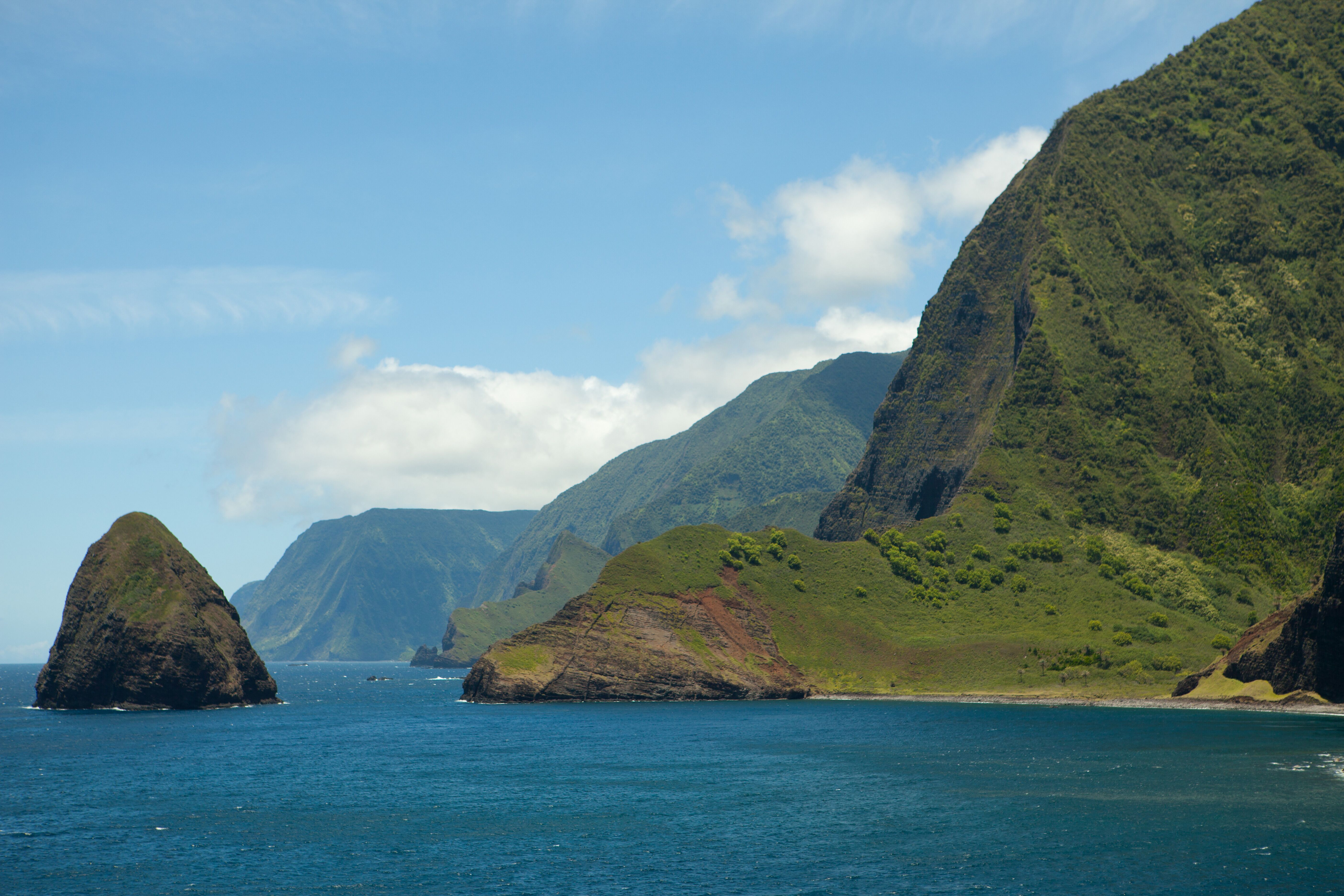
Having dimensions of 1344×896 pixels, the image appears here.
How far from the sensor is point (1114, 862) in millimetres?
59062

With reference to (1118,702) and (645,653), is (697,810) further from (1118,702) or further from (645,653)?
(645,653)

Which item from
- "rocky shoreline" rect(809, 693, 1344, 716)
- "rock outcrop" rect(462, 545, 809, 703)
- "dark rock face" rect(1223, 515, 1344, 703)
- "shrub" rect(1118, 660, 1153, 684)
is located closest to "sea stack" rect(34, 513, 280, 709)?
"rock outcrop" rect(462, 545, 809, 703)

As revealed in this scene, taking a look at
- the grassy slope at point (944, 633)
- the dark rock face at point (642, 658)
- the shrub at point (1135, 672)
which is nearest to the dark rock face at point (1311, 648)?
the shrub at point (1135, 672)

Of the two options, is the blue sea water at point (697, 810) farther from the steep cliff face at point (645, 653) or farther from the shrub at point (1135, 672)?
the steep cliff face at point (645, 653)

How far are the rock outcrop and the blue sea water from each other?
4434 cm

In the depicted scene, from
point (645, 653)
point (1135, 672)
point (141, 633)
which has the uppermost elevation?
point (141, 633)

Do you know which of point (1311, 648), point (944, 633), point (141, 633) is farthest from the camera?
point (944, 633)

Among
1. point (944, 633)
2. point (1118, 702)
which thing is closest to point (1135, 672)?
point (1118, 702)

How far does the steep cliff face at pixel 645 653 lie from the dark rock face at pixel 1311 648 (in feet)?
218

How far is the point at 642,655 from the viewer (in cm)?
17862

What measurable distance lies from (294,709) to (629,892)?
14596cm

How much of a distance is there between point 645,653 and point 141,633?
7371 centimetres

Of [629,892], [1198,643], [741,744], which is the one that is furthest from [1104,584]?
[629,892]

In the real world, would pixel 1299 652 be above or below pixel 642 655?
below
